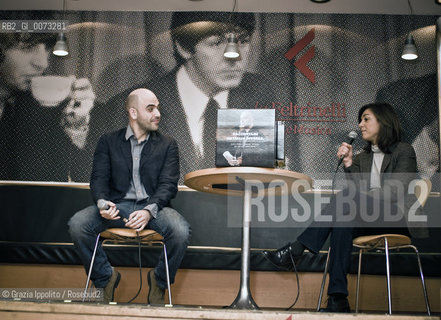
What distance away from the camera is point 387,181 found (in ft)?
11.7

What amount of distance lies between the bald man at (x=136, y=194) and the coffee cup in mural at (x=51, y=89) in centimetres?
162

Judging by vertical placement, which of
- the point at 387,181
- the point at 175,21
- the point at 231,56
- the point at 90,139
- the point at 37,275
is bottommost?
the point at 37,275

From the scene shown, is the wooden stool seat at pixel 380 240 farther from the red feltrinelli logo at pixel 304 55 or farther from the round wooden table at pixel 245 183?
the red feltrinelli logo at pixel 304 55

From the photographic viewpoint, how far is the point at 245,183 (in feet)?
10.4

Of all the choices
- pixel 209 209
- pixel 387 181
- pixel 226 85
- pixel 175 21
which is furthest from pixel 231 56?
pixel 387 181

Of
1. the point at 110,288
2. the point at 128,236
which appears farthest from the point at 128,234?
the point at 110,288

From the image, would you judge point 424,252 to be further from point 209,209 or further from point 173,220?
point 173,220

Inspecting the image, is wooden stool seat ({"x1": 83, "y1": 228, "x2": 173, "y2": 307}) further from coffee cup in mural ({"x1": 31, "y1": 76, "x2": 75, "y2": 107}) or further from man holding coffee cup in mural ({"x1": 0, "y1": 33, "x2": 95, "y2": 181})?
coffee cup in mural ({"x1": 31, "y1": 76, "x2": 75, "y2": 107})

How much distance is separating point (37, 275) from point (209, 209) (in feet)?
4.71

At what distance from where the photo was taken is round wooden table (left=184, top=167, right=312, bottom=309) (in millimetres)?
2959

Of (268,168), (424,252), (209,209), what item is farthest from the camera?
(209,209)

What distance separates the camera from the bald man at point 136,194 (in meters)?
3.32

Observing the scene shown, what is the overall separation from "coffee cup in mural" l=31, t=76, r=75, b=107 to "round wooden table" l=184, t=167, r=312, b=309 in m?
2.42

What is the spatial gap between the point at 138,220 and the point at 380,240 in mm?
1400
